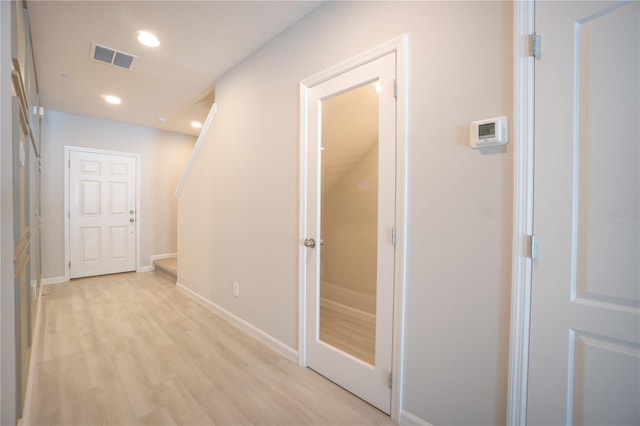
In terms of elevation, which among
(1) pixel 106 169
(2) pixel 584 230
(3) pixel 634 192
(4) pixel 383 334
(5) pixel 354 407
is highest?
(1) pixel 106 169

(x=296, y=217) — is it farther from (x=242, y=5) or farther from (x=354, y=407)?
(x=242, y=5)

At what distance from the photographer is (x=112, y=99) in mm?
3863

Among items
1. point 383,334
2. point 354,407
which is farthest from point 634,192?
point 354,407

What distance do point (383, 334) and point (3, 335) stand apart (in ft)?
5.92

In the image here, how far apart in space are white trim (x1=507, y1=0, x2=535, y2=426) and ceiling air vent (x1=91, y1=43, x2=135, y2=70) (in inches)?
125

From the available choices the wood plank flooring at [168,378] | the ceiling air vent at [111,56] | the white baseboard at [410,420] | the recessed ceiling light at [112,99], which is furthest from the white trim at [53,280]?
the white baseboard at [410,420]

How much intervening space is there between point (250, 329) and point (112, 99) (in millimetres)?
3601

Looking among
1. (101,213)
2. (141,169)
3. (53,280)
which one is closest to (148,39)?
(141,169)

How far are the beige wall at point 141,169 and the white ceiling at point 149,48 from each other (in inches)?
27.0

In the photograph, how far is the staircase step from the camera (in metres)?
4.49

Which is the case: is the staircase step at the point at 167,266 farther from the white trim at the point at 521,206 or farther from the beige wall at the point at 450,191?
the white trim at the point at 521,206

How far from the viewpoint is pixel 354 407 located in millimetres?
1723

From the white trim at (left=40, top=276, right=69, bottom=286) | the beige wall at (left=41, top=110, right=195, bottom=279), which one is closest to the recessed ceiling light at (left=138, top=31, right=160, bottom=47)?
the beige wall at (left=41, top=110, right=195, bottom=279)

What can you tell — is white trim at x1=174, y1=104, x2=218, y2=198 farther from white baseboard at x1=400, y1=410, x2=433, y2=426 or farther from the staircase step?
white baseboard at x1=400, y1=410, x2=433, y2=426
